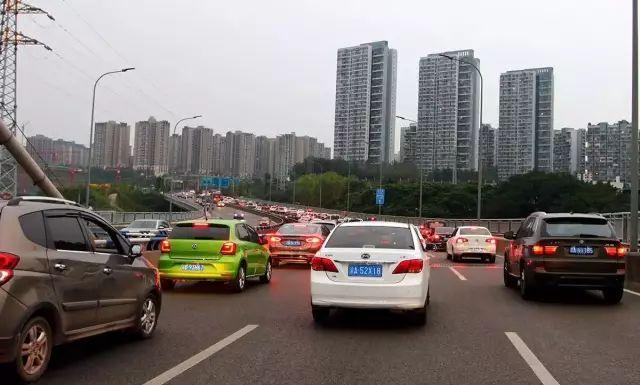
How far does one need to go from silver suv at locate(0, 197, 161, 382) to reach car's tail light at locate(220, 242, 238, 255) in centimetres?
513

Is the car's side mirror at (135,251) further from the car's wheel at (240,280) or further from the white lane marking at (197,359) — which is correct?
the car's wheel at (240,280)

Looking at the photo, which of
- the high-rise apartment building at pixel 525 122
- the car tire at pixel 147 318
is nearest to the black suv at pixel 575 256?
the car tire at pixel 147 318

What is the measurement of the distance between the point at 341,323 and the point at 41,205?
191 inches

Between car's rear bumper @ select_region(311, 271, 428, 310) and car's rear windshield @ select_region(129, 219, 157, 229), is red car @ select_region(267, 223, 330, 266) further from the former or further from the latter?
car's rear windshield @ select_region(129, 219, 157, 229)

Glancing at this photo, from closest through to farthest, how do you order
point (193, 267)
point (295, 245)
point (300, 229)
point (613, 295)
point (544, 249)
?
point (544, 249) < point (613, 295) < point (193, 267) < point (295, 245) < point (300, 229)

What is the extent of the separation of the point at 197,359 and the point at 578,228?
8189 millimetres

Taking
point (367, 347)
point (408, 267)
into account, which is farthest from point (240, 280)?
point (367, 347)

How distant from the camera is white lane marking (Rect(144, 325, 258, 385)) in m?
5.85

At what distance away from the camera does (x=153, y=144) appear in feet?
294

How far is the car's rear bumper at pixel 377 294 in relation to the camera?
8.48 metres

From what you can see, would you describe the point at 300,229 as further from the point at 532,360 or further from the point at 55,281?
the point at 55,281

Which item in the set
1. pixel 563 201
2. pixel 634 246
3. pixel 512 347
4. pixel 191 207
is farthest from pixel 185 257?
pixel 191 207

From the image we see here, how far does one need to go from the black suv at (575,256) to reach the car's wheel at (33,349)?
897 cm

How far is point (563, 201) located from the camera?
71.1 meters
